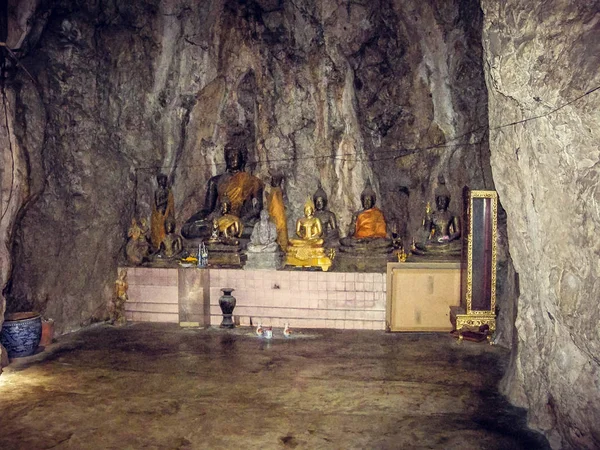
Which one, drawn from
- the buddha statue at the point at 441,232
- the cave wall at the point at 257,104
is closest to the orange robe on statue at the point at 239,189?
the cave wall at the point at 257,104

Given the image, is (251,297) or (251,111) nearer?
(251,297)

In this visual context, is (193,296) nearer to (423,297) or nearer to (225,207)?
(225,207)

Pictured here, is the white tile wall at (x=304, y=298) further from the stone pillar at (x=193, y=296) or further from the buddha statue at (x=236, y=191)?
the buddha statue at (x=236, y=191)

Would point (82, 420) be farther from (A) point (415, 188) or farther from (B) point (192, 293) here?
(A) point (415, 188)

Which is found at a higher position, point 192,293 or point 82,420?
point 192,293

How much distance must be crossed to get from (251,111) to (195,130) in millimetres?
1409

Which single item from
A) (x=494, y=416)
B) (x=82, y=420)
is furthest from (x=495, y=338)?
(x=82, y=420)

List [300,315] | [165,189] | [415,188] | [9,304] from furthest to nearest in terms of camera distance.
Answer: [415,188], [165,189], [300,315], [9,304]

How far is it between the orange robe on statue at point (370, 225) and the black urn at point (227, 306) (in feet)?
9.19

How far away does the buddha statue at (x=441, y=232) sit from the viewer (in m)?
11.4

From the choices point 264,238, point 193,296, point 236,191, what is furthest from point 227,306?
point 236,191

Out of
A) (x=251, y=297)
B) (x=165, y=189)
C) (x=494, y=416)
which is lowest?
(x=494, y=416)

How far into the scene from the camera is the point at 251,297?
11039mm

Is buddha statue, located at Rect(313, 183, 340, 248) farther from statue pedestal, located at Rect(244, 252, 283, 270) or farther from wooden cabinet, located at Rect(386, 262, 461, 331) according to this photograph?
wooden cabinet, located at Rect(386, 262, 461, 331)
